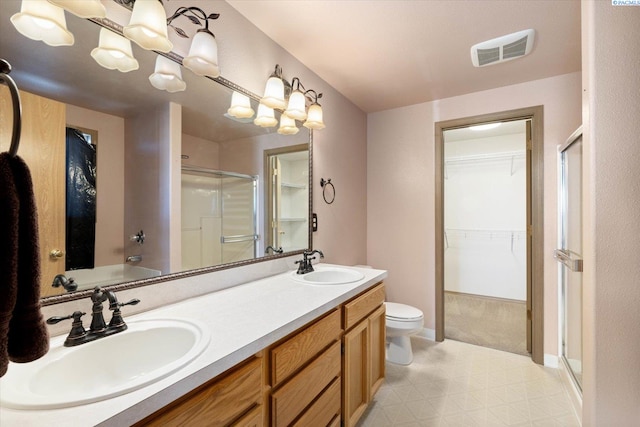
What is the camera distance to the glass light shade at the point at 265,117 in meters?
1.74

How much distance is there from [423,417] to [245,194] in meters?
1.73

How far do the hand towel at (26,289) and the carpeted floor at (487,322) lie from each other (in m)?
3.09

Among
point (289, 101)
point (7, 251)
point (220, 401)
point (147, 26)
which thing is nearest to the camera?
point (7, 251)

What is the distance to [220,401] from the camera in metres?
0.77

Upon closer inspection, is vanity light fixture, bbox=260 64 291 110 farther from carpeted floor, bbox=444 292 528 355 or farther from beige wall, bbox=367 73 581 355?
carpeted floor, bbox=444 292 528 355

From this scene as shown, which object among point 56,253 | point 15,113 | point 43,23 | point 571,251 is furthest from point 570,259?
point 43,23

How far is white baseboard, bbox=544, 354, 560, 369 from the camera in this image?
2.24 meters

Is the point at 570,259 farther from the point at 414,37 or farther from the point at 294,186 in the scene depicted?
the point at 294,186

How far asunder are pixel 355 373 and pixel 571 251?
→ 1.74m

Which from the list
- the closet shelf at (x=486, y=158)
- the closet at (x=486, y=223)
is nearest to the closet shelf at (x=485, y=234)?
the closet at (x=486, y=223)

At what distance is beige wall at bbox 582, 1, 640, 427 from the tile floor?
2.27 feet

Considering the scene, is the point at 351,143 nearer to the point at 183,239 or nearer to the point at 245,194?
the point at 245,194

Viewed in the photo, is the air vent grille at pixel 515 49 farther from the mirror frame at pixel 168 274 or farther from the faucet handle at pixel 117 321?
the faucet handle at pixel 117 321

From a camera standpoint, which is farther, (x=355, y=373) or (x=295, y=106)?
(x=295, y=106)
